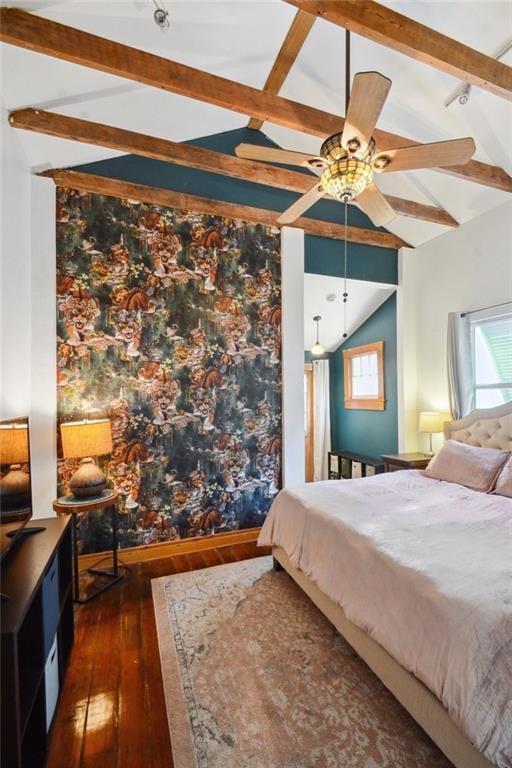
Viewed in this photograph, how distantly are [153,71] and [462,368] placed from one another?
3676 mm

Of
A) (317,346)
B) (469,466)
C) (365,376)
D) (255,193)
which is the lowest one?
(469,466)

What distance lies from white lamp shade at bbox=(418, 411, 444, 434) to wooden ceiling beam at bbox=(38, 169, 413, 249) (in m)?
2.16

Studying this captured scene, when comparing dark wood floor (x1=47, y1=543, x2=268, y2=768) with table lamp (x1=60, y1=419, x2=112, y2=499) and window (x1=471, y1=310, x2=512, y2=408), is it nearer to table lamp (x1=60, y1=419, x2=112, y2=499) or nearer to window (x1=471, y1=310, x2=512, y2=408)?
table lamp (x1=60, y1=419, x2=112, y2=499)

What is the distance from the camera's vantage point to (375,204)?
7.54 feet

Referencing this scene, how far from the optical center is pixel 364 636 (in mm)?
1698

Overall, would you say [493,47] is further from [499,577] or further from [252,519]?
[252,519]

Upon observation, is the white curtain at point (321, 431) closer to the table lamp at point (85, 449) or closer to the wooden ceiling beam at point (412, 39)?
the table lamp at point (85, 449)

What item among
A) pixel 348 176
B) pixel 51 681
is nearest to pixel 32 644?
pixel 51 681

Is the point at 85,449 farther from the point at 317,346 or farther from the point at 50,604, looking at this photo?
the point at 317,346

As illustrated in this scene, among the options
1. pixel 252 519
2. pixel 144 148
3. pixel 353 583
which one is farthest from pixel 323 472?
pixel 144 148

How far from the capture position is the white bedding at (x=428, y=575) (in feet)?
3.69

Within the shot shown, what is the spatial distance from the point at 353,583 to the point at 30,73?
3.52m

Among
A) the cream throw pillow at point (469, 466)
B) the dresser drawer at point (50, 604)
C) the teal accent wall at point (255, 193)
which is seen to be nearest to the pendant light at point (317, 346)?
the teal accent wall at point (255, 193)

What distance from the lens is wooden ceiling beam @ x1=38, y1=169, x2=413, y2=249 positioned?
3025 millimetres
